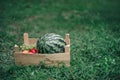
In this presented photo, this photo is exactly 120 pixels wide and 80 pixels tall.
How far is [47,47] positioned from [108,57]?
5.48 feet

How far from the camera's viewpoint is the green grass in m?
8.00

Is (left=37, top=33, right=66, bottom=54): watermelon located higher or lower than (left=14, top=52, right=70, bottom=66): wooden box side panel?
higher

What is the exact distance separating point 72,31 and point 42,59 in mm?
3777

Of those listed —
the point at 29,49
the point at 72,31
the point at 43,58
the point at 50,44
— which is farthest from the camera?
the point at 72,31

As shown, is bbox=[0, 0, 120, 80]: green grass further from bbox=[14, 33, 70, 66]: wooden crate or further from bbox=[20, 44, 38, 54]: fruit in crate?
bbox=[20, 44, 38, 54]: fruit in crate

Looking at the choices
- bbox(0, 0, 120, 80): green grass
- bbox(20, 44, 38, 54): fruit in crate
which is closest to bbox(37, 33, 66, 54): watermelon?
bbox(20, 44, 38, 54): fruit in crate

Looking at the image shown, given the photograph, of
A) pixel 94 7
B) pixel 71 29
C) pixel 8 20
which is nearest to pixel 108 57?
pixel 71 29

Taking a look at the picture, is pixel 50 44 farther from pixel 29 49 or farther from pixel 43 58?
pixel 29 49

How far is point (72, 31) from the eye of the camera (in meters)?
11.7

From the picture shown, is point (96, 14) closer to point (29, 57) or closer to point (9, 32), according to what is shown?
point (9, 32)

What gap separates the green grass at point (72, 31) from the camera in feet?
26.2

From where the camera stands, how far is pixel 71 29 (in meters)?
12.0

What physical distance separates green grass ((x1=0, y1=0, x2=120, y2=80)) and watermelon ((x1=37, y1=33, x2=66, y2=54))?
1.41 feet

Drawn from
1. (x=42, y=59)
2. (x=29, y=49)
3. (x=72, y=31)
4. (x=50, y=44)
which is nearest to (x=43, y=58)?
(x=42, y=59)
